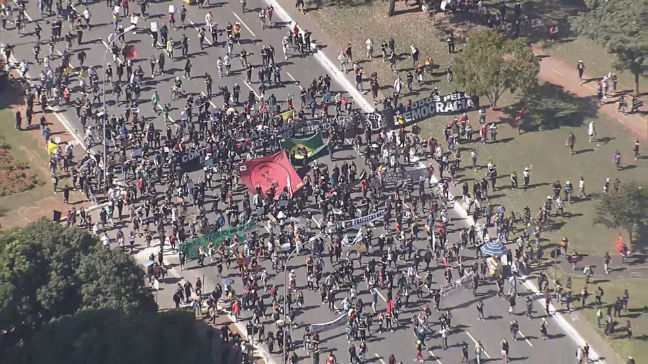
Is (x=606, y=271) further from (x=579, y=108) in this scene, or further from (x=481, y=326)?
(x=579, y=108)

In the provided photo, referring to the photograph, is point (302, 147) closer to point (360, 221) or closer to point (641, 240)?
point (360, 221)

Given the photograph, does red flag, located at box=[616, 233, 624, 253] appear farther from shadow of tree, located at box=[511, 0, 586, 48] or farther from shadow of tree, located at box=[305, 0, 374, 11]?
shadow of tree, located at box=[305, 0, 374, 11]

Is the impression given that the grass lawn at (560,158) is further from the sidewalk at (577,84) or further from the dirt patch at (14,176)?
the dirt patch at (14,176)

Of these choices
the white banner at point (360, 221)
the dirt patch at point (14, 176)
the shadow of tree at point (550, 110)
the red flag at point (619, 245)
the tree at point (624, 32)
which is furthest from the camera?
the shadow of tree at point (550, 110)

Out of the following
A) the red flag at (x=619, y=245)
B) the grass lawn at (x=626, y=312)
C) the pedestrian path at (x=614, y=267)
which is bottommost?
the grass lawn at (x=626, y=312)

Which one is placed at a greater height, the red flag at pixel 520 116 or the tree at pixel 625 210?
the red flag at pixel 520 116

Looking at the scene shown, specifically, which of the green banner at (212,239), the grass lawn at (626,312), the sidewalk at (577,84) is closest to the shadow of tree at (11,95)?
the green banner at (212,239)

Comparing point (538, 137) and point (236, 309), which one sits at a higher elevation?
point (538, 137)

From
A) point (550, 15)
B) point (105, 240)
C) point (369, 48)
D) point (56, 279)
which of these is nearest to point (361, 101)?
point (369, 48)
